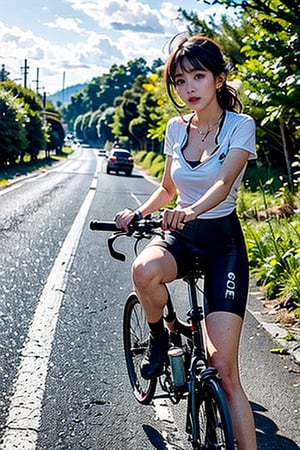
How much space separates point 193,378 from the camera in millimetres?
3053

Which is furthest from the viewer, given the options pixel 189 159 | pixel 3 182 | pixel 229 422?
pixel 3 182

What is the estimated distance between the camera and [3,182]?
2372cm

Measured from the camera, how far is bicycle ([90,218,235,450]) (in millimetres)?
2844

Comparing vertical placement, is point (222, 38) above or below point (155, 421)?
above

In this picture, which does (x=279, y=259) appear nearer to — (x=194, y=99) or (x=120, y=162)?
(x=194, y=99)

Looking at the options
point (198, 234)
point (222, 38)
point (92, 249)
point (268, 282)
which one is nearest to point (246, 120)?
point (198, 234)

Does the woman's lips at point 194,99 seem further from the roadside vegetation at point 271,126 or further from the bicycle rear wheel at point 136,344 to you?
the bicycle rear wheel at point 136,344

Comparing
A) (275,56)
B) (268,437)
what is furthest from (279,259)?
(268,437)

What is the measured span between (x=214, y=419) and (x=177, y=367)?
418 mm

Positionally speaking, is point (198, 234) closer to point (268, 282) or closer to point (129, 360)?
point (129, 360)

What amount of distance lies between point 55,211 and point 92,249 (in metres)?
5.49

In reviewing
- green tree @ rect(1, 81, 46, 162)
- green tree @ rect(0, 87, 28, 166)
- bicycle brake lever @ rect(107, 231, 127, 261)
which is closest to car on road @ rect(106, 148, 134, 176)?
green tree @ rect(1, 81, 46, 162)

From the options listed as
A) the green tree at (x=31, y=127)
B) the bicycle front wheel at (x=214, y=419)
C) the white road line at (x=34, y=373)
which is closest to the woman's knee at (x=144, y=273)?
the bicycle front wheel at (x=214, y=419)

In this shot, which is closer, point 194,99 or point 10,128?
point 194,99
